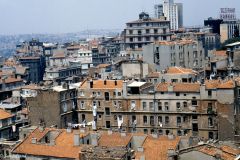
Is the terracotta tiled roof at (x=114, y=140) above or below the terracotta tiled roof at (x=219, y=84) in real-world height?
below

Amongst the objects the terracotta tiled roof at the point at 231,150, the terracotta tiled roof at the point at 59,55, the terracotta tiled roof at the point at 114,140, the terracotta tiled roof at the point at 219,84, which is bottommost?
the terracotta tiled roof at the point at 114,140

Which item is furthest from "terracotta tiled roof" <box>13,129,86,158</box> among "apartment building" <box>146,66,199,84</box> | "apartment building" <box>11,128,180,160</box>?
"apartment building" <box>146,66,199,84</box>

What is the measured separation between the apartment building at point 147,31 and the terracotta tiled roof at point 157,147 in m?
83.8

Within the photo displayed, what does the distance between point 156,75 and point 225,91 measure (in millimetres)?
22652

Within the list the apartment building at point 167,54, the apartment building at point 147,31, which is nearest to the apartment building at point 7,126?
the apartment building at point 167,54

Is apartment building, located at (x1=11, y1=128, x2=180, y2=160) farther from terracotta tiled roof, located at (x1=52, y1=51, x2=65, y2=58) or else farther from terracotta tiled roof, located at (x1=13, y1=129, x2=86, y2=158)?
terracotta tiled roof, located at (x1=52, y1=51, x2=65, y2=58)

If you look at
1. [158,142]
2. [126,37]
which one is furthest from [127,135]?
[126,37]

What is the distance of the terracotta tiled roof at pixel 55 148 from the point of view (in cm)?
6072

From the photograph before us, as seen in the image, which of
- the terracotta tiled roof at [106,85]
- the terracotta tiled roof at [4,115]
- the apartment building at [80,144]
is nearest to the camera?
the apartment building at [80,144]

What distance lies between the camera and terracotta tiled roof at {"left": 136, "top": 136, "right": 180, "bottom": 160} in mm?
57375

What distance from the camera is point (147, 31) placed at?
143m

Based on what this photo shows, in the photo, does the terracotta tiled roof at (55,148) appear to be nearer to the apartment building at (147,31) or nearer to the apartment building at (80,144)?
the apartment building at (80,144)

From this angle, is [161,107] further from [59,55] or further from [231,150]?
[59,55]

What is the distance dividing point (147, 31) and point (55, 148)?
85017 mm
